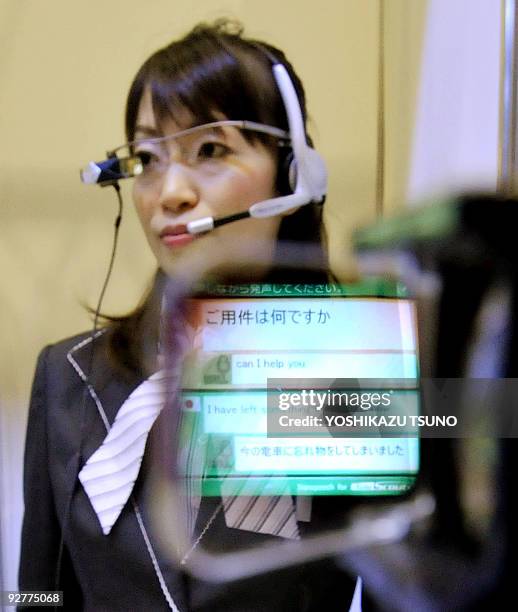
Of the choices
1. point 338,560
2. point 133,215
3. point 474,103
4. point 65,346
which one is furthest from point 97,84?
point 338,560

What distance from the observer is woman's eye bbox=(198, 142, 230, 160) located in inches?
20.5

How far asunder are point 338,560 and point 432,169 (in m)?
0.39

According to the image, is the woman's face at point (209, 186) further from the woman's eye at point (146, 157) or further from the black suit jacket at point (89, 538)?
the black suit jacket at point (89, 538)

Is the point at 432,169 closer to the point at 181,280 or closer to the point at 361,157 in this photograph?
the point at 361,157

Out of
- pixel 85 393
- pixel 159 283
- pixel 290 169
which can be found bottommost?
pixel 85 393

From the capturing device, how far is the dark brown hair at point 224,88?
1.70 ft

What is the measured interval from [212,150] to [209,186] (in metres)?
0.03

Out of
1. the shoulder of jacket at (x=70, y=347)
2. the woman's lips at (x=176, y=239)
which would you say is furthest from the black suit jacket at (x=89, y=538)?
the woman's lips at (x=176, y=239)

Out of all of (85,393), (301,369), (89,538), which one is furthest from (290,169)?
Result: (89,538)

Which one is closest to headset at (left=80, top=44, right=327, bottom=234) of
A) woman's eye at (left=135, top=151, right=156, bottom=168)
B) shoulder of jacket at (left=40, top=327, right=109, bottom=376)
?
woman's eye at (left=135, top=151, right=156, bottom=168)

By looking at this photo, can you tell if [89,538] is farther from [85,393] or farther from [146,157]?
[146,157]

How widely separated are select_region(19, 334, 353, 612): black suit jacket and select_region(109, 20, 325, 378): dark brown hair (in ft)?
0.22

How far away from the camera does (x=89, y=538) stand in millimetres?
554

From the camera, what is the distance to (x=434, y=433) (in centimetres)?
51
